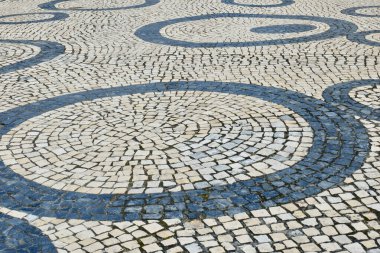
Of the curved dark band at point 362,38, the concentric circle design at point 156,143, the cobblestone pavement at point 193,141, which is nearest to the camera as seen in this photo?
the cobblestone pavement at point 193,141

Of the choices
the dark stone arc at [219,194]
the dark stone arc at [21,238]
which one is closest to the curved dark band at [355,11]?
the dark stone arc at [219,194]

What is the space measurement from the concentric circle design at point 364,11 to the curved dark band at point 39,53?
747 cm

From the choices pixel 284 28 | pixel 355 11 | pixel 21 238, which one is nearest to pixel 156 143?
pixel 21 238

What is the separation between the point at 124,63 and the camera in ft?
32.7

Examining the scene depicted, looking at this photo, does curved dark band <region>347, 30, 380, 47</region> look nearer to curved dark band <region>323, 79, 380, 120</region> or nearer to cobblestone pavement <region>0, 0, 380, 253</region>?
cobblestone pavement <region>0, 0, 380, 253</region>

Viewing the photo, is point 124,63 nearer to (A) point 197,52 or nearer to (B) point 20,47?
(A) point 197,52

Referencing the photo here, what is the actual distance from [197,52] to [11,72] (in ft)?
11.7

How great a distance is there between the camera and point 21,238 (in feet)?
15.1

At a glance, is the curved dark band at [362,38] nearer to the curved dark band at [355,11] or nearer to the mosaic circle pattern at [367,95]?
the curved dark band at [355,11]

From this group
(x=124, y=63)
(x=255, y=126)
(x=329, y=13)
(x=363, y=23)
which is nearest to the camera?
(x=255, y=126)

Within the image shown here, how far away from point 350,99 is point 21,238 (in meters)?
4.99

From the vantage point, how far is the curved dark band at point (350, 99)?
7.05m

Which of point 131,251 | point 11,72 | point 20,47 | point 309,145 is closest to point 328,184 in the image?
point 309,145

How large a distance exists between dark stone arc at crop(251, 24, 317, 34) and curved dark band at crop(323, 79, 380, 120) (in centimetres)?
397
